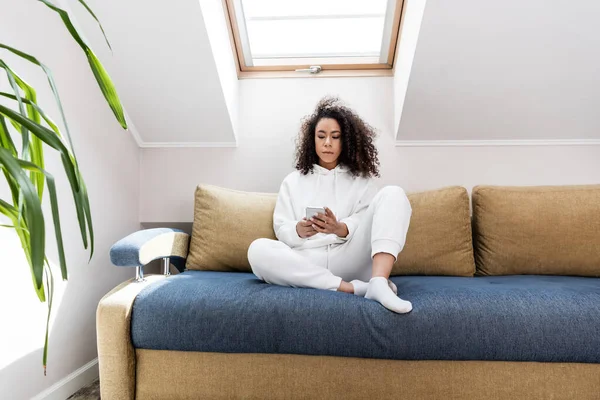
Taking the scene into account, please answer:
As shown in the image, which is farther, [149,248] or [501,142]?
[501,142]

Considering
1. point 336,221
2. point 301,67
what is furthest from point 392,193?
point 301,67

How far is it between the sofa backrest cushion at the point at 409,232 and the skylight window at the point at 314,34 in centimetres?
90

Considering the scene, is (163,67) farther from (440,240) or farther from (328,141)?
(440,240)

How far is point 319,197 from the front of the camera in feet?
6.69

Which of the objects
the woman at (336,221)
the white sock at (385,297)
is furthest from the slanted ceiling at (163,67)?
the white sock at (385,297)

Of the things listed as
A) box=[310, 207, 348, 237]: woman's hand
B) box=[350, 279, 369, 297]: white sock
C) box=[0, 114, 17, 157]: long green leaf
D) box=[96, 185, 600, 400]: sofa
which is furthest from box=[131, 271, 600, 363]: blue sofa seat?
box=[0, 114, 17, 157]: long green leaf

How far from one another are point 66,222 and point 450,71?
6.03 feet

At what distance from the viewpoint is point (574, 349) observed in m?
1.32

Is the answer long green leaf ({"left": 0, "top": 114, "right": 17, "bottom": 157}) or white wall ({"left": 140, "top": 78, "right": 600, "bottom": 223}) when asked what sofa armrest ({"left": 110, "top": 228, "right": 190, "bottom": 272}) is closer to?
white wall ({"left": 140, "top": 78, "right": 600, "bottom": 223})

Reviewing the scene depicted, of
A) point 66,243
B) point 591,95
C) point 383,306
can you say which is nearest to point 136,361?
point 66,243

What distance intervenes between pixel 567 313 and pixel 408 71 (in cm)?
135

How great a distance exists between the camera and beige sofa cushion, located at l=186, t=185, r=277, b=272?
6.86 ft

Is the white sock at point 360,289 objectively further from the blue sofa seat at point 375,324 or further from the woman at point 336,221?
the blue sofa seat at point 375,324

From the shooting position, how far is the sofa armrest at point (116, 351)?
4.59 feet
